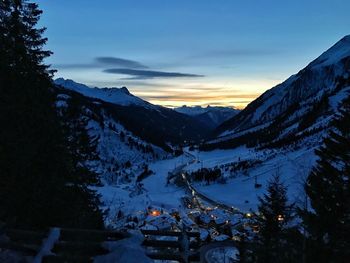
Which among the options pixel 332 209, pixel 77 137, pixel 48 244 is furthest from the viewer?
pixel 77 137

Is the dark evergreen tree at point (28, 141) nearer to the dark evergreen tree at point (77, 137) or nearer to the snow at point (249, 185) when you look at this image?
the dark evergreen tree at point (77, 137)

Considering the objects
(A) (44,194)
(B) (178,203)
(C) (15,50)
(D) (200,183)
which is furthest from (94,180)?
(D) (200,183)

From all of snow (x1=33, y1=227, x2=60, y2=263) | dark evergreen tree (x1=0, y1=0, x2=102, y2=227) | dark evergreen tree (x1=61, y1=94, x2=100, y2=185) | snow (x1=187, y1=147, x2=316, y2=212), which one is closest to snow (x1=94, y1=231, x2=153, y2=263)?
snow (x1=33, y1=227, x2=60, y2=263)

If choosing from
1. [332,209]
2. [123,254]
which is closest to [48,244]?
[123,254]

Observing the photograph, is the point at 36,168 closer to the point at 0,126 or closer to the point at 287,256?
the point at 0,126

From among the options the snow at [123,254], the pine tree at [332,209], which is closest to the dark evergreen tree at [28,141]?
the snow at [123,254]

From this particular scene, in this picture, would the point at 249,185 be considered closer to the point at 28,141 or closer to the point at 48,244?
the point at 28,141
